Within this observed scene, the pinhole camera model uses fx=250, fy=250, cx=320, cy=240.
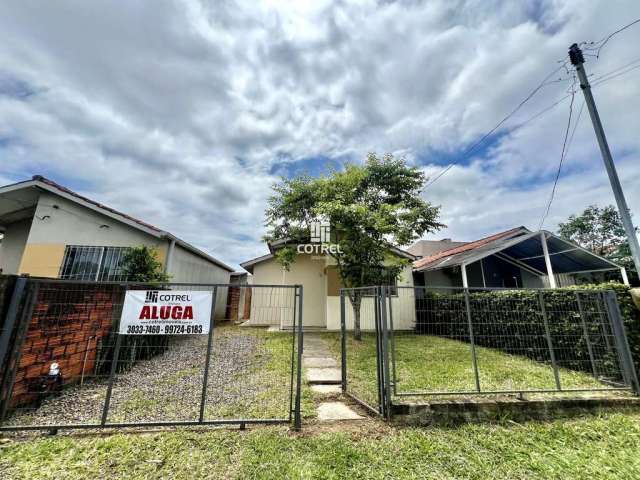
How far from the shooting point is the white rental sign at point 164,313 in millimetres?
3307

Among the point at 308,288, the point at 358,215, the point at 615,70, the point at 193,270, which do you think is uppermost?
the point at 615,70

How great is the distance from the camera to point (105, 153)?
27.1 feet

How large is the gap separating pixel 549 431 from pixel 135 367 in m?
6.68

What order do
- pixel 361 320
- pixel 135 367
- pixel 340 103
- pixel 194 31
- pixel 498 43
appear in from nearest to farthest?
1. pixel 135 367
2. pixel 194 31
3. pixel 498 43
4. pixel 340 103
5. pixel 361 320

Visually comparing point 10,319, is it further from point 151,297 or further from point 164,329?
point 164,329

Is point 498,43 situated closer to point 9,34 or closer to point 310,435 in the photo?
point 310,435

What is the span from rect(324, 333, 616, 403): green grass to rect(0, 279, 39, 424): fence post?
4599 millimetres

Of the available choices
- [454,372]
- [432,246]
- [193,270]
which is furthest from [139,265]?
[432,246]

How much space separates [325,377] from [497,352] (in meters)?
3.51

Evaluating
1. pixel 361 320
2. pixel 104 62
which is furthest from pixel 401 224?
pixel 104 62

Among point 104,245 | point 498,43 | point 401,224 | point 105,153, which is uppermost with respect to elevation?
point 498,43

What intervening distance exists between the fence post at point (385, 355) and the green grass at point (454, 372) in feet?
1.84

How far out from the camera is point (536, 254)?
38.0 ft

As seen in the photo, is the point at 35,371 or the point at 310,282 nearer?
the point at 35,371
